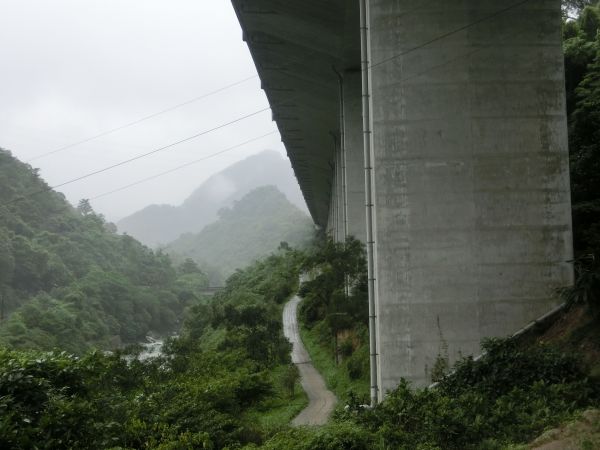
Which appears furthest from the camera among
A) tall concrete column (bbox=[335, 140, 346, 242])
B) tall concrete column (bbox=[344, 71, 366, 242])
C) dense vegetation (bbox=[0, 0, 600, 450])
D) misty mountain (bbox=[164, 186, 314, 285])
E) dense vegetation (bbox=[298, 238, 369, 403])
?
misty mountain (bbox=[164, 186, 314, 285])

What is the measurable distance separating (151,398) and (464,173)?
26.3 ft

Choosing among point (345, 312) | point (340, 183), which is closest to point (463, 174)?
point (345, 312)

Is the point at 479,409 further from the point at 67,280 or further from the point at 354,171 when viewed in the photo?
the point at 67,280

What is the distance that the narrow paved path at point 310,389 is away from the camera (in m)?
16.3

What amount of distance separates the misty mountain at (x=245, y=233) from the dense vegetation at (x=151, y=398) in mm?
108242

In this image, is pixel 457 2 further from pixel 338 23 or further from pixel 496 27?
pixel 338 23

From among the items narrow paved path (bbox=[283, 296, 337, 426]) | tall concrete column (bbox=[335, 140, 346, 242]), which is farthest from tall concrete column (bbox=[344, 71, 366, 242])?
narrow paved path (bbox=[283, 296, 337, 426])

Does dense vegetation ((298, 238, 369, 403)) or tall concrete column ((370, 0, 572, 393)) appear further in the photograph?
dense vegetation ((298, 238, 369, 403))

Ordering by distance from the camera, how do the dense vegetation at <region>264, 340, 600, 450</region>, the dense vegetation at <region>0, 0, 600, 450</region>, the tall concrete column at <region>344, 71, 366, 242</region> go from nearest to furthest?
1. the dense vegetation at <region>264, 340, 600, 450</region>
2. the dense vegetation at <region>0, 0, 600, 450</region>
3. the tall concrete column at <region>344, 71, 366, 242</region>

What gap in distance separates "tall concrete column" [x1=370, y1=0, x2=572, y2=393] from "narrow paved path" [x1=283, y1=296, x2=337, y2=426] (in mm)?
→ 3969

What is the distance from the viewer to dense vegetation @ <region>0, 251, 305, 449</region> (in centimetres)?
929

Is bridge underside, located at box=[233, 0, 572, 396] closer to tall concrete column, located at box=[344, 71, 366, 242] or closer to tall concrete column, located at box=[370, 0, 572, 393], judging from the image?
tall concrete column, located at box=[370, 0, 572, 393]

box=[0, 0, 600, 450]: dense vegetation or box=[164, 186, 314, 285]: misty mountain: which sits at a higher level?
box=[164, 186, 314, 285]: misty mountain

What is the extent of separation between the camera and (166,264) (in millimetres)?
84000
